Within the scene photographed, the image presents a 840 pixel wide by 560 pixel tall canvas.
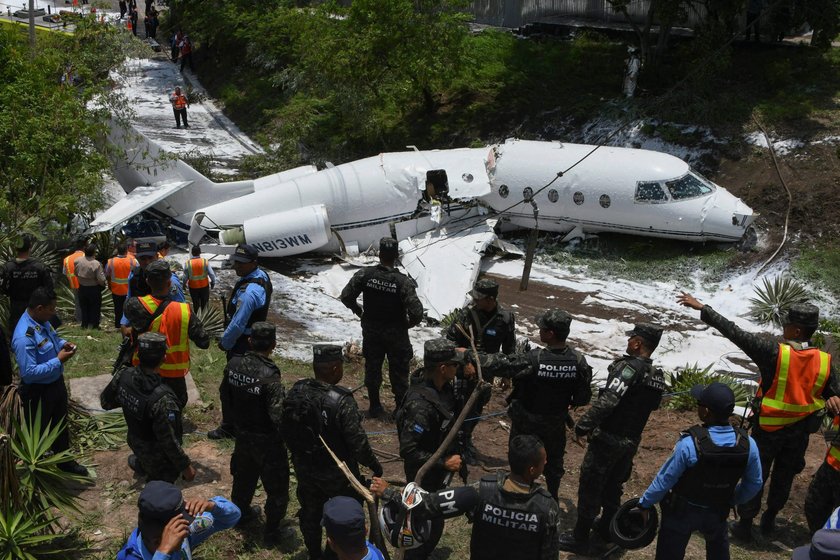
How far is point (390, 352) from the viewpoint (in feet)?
33.5

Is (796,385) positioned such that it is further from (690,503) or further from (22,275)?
(22,275)

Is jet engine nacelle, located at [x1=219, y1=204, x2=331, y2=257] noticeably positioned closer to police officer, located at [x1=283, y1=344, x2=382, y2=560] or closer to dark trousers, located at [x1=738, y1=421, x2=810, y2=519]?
police officer, located at [x1=283, y1=344, x2=382, y2=560]

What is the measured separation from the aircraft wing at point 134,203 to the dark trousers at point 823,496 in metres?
13.6

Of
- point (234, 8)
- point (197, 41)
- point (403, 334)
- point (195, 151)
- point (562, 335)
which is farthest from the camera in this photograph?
point (197, 41)

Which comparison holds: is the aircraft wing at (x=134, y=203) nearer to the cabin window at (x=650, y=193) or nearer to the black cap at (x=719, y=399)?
the cabin window at (x=650, y=193)

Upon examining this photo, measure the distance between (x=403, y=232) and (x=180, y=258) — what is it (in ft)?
16.1

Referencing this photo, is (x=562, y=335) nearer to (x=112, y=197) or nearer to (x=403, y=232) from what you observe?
(x=403, y=232)

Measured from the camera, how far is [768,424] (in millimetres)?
7922

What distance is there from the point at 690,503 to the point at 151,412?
14.3 feet

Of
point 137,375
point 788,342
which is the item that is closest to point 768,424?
point 788,342

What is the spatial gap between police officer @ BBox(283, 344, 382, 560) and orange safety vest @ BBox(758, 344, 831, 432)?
3.83 metres

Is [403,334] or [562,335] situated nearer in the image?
[562,335]

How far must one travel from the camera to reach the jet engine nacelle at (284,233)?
17594 mm

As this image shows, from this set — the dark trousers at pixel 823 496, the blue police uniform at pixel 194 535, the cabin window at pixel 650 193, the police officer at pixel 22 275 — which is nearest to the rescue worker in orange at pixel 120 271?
the police officer at pixel 22 275
